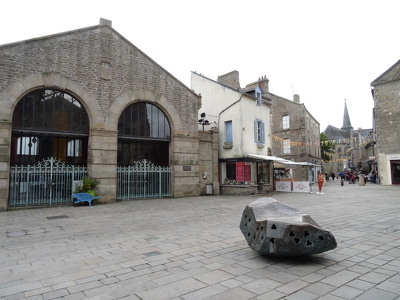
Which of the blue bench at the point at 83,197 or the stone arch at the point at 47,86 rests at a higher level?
the stone arch at the point at 47,86

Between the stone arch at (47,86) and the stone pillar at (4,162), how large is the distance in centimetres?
40

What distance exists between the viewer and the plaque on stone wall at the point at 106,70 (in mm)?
13285

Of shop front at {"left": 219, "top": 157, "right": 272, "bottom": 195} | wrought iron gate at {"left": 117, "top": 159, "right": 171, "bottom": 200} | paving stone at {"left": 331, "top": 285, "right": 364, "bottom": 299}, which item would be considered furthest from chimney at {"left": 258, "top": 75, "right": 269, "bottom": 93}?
paving stone at {"left": 331, "top": 285, "right": 364, "bottom": 299}

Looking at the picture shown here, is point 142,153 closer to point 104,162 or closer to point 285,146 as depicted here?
point 104,162

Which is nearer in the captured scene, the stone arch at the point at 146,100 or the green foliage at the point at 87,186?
the green foliage at the point at 87,186

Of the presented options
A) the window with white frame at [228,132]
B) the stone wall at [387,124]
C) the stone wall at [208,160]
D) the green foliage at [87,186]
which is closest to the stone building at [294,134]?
the stone wall at [387,124]

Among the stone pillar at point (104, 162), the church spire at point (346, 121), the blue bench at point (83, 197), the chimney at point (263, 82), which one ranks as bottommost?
the blue bench at point (83, 197)

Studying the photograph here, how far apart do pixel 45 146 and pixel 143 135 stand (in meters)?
4.60

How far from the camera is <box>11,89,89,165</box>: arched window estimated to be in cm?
1170

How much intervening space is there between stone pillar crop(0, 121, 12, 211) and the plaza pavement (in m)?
4.18

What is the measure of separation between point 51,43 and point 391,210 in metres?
14.8

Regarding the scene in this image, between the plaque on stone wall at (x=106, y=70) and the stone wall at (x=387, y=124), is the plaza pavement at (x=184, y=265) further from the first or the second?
the stone wall at (x=387, y=124)

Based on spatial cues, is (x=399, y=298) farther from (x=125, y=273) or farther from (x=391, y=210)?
(x=391, y=210)

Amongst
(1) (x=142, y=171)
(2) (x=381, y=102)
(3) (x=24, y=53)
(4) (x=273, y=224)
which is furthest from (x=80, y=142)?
(2) (x=381, y=102)
